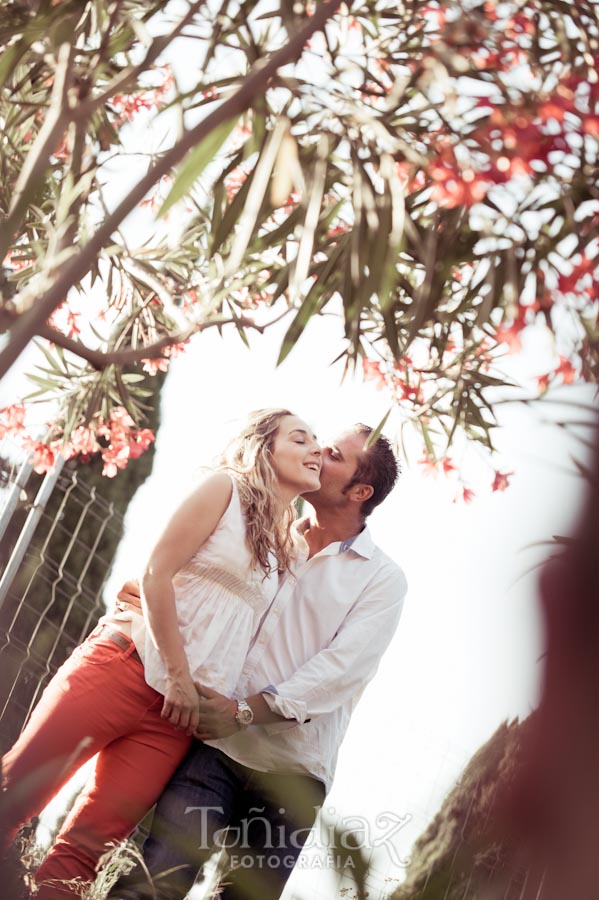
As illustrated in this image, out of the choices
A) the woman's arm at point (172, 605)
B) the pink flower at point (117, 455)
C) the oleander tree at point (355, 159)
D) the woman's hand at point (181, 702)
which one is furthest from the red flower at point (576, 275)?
the pink flower at point (117, 455)

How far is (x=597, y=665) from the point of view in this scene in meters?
0.54

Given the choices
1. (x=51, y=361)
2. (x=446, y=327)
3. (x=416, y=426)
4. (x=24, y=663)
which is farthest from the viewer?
(x=24, y=663)

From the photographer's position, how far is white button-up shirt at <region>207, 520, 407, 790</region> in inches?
97.2

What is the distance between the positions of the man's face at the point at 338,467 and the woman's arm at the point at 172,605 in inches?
23.6

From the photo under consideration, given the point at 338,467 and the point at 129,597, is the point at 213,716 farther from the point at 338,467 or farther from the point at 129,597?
the point at 338,467

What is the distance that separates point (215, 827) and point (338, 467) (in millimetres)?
1041

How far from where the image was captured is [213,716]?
2.26m

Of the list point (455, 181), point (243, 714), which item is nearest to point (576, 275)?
point (455, 181)

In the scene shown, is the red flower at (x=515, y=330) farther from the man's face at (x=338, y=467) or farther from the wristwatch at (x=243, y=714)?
the wristwatch at (x=243, y=714)

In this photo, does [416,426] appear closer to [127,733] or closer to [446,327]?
[446,327]

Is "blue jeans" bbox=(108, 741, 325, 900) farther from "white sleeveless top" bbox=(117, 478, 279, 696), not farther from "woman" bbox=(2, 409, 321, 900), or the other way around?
"white sleeveless top" bbox=(117, 478, 279, 696)

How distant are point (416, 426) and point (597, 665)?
2.40 meters

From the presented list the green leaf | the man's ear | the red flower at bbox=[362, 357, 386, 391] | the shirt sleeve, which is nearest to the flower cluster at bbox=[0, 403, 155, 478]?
the red flower at bbox=[362, 357, 386, 391]

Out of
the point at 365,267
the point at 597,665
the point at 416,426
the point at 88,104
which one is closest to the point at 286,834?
the point at 416,426
